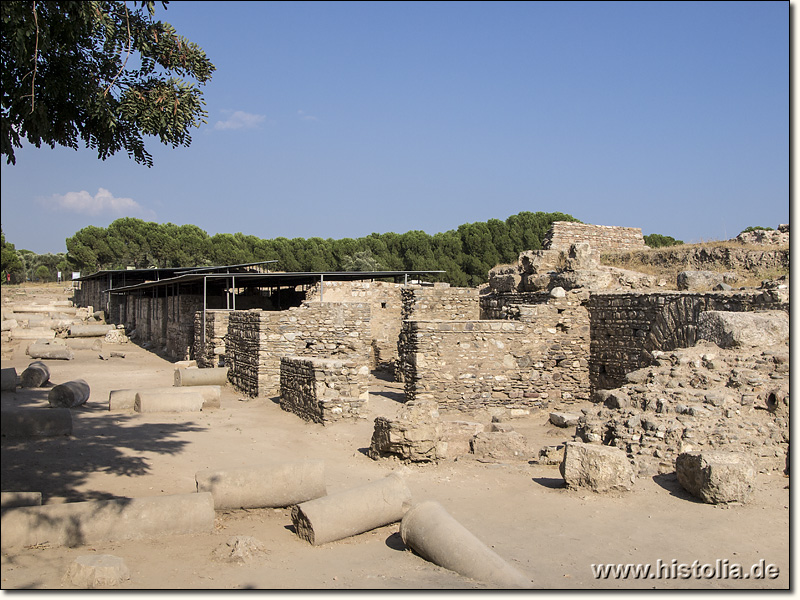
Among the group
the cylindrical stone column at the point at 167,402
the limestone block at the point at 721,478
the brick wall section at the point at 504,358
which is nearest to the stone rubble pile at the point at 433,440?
the limestone block at the point at 721,478

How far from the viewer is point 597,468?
6.66 m

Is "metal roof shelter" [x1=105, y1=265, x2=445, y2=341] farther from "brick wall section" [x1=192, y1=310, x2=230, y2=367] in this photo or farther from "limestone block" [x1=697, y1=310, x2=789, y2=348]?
"limestone block" [x1=697, y1=310, x2=789, y2=348]

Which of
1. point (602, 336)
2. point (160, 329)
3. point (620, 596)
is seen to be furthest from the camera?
point (160, 329)

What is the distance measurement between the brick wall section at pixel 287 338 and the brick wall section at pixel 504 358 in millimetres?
2138

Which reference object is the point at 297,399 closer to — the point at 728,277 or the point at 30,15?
the point at 30,15

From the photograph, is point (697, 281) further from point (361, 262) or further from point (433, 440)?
point (361, 262)

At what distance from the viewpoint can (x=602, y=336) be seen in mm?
12875

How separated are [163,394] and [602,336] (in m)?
8.87

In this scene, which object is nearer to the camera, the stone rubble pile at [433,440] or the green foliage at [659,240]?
the stone rubble pile at [433,440]

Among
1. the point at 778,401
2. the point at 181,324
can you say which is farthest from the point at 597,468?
the point at 181,324

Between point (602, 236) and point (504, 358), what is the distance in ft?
37.0

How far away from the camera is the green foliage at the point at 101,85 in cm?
626

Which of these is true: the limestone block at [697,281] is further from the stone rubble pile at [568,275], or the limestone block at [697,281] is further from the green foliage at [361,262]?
the green foliage at [361,262]

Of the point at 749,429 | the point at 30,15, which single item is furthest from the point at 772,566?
the point at 30,15
